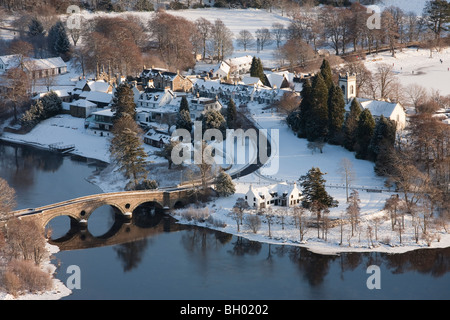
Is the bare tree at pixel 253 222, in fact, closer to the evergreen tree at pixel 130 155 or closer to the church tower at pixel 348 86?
the evergreen tree at pixel 130 155

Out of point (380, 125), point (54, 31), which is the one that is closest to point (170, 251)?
point (380, 125)

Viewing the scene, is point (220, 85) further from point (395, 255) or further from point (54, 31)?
point (395, 255)

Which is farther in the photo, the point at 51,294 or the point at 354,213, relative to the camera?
the point at 354,213

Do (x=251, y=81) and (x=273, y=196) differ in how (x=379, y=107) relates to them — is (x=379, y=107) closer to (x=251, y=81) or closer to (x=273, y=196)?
(x=273, y=196)

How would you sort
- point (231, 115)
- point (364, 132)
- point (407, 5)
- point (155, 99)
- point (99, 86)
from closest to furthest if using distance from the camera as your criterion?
point (364, 132) → point (231, 115) → point (155, 99) → point (99, 86) → point (407, 5)

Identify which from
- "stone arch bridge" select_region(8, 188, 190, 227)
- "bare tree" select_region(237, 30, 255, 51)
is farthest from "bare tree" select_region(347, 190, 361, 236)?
"bare tree" select_region(237, 30, 255, 51)

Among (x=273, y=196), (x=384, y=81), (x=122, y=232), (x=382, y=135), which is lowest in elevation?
(x=122, y=232)

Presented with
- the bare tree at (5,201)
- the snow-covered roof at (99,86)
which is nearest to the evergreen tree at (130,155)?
the bare tree at (5,201)

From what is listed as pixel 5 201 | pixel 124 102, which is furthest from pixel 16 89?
pixel 5 201
